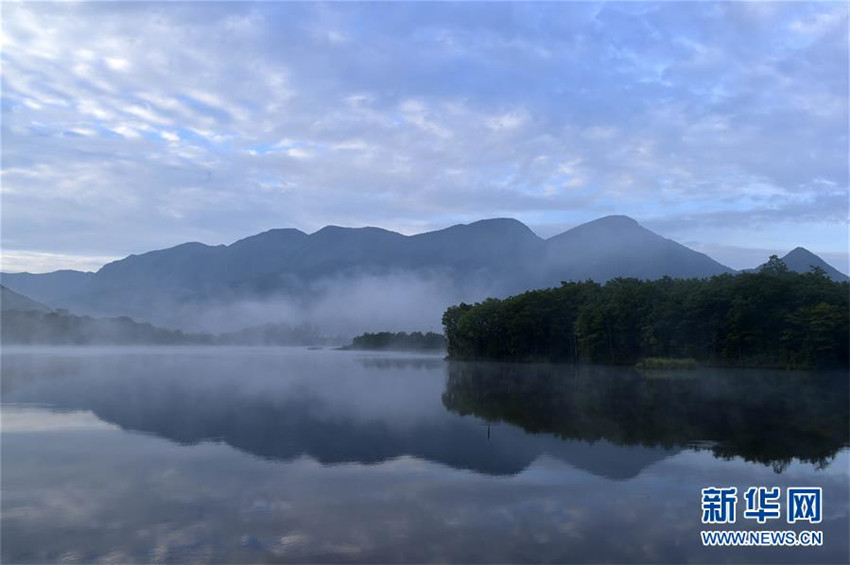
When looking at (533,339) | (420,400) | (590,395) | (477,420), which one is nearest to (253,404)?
(420,400)

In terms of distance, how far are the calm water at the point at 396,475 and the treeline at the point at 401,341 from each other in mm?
114087

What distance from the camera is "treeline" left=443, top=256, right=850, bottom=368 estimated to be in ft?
145

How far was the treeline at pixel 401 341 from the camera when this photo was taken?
452 feet

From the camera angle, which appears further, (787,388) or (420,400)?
(787,388)

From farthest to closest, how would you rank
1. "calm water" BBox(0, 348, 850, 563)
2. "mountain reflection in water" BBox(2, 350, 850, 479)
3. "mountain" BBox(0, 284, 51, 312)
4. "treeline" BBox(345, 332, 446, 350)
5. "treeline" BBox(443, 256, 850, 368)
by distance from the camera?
"treeline" BBox(345, 332, 446, 350) → "mountain" BBox(0, 284, 51, 312) → "treeline" BBox(443, 256, 850, 368) → "mountain reflection in water" BBox(2, 350, 850, 479) → "calm water" BBox(0, 348, 850, 563)

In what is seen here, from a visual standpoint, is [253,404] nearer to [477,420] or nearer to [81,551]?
[477,420]

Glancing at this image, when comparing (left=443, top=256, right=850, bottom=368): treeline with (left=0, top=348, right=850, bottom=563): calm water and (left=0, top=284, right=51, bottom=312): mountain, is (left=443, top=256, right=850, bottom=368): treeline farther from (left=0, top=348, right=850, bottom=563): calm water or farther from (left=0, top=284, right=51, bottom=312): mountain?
(left=0, top=284, right=51, bottom=312): mountain

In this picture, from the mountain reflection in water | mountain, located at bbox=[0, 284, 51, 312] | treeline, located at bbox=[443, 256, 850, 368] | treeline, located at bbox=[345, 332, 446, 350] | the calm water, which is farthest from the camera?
treeline, located at bbox=[345, 332, 446, 350]

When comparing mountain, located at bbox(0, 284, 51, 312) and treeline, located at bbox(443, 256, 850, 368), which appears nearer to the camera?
treeline, located at bbox(443, 256, 850, 368)

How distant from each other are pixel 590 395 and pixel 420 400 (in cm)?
760

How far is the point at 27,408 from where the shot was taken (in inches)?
802

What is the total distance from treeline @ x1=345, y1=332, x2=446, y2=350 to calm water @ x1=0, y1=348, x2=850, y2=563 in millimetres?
114087

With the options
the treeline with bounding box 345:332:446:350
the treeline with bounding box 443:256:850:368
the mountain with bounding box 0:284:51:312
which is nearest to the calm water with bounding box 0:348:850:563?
the treeline with bounding box 443:256:850:368

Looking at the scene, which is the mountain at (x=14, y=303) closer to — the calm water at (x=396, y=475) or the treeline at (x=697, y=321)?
the treeline at (x=697, y=321)
